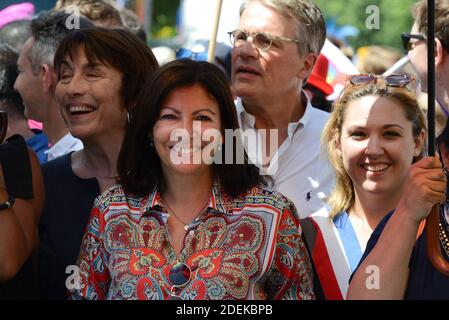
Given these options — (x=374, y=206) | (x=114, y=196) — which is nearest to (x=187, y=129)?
(x=114, y=196)

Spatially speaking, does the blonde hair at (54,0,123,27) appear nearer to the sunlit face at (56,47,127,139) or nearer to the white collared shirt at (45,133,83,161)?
the white collared shirt at (45,133,83,161)

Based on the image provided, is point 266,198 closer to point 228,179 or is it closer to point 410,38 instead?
point 228,179

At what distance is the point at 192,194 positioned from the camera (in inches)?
142

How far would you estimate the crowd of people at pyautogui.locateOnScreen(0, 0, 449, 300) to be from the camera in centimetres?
339

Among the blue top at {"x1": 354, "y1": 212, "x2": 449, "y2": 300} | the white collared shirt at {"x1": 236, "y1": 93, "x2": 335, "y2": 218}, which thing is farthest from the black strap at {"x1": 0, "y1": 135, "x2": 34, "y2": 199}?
the blue top at {"x1": 354, "y1": 212, "x2": 449, "y2": 300}

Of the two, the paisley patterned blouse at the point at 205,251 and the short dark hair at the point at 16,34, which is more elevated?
the short dark hair at the point at 16,34

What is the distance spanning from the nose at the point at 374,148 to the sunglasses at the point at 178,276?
952mm

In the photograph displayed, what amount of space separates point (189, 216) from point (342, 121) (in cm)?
89

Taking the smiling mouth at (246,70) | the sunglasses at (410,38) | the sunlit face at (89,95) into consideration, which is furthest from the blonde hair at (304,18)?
the sunlit face at (89,95)

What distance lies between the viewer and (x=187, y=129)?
357 cm

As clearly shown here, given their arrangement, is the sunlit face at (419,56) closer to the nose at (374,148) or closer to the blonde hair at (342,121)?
the blonde hair at (342,121)

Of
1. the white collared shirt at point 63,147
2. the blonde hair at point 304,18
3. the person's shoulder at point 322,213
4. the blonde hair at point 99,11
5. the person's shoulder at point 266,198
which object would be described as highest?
the blonde hair at point 99,11

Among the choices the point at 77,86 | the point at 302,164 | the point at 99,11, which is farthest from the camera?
the point at 99,11

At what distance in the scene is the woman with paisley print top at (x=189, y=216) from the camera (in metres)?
3.39
